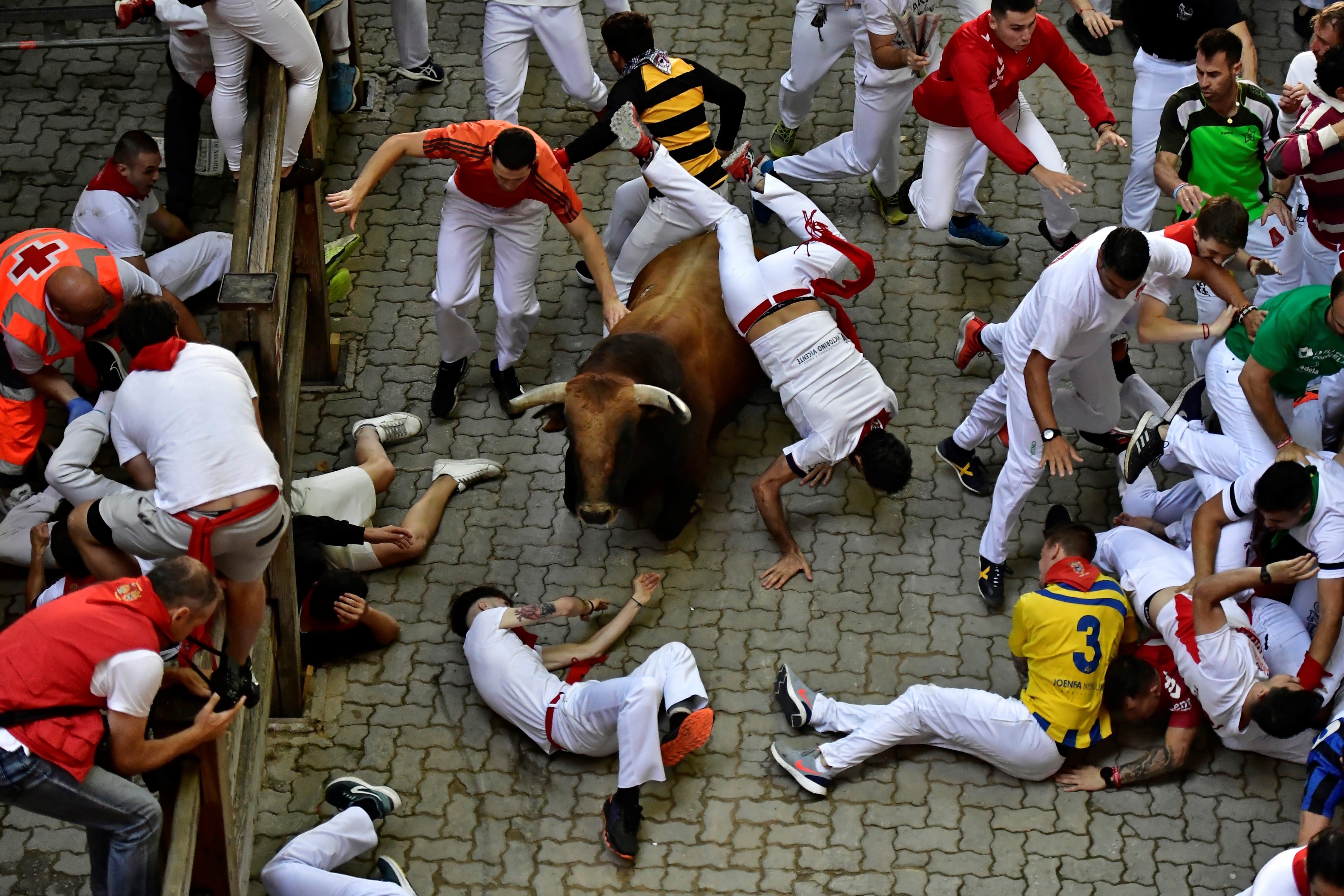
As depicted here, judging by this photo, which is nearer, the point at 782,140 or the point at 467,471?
the point at 467,471

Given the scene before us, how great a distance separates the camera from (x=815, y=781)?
7258mm

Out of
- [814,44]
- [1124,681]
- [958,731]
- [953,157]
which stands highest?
[814,44]

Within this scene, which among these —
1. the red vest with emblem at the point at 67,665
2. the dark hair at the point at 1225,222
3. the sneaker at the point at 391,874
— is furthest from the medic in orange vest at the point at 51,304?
the dark hair at the point at 1225,222

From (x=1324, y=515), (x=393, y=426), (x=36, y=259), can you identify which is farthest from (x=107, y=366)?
(x=1324, y=515)

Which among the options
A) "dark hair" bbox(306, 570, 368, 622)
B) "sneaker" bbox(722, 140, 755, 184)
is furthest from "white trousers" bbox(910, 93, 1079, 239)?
"dark hair" bbox(306, 570, 368, 622)

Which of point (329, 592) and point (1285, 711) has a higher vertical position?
point (1285, 711)

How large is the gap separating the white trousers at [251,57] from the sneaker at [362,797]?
3017 mm

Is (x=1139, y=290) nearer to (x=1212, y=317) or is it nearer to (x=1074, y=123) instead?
(x=1212, y=317)

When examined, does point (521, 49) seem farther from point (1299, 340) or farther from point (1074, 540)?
point (1299, 340)

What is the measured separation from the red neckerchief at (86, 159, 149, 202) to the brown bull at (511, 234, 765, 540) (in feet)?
8.06

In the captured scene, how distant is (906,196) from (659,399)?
3.02m

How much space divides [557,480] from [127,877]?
11.4 feet

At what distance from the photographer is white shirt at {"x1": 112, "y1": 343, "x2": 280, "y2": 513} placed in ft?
20.2

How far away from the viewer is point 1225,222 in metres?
7.48
